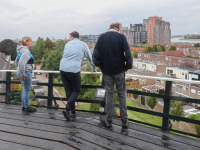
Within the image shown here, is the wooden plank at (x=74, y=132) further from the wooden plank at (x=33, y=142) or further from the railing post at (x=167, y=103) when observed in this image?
the railing post at (x=167, y=103)

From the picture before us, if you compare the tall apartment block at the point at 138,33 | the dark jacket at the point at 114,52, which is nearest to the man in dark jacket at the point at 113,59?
the dark jacket at the point at 114,52

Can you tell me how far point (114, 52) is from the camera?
8.14ft

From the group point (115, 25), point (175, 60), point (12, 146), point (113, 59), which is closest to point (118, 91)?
point (113, 59)

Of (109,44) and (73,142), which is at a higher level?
(109,44)

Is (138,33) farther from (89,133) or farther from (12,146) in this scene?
(12,146)

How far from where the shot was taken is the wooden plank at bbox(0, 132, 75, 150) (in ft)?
6.73

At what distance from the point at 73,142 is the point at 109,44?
1.28m

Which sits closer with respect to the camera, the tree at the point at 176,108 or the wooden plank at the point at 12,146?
the wooden plank at the point at 12,146

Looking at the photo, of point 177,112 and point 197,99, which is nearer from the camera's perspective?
A: point 197,99

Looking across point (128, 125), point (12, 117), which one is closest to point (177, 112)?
point (128, 125)

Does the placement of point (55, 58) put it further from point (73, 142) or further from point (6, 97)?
point (73, 142)

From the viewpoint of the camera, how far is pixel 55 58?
3366cm

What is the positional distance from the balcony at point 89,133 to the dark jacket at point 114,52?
589 millimetres

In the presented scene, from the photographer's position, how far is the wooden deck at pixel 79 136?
210 centimetres
